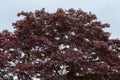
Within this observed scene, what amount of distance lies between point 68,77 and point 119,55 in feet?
8.76

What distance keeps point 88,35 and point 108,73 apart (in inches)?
72.3

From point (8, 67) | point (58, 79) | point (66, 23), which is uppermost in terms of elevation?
point (66, 23)

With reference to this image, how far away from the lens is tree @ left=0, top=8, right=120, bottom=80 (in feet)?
53.4

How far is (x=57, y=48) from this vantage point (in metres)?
16.8

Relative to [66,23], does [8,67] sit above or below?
below

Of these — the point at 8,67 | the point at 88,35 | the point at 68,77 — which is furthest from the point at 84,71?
the point at 8,67

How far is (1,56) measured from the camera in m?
17.1

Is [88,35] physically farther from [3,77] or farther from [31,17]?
[3,77]

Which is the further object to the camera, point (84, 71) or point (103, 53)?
point (103, 53)

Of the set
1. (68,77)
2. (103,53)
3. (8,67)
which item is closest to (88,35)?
(103,53)

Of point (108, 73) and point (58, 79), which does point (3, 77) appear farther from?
point (108, 73)

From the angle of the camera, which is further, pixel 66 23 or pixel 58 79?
pixel 66 23

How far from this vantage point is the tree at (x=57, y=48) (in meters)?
16.3

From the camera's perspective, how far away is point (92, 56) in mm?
16859
